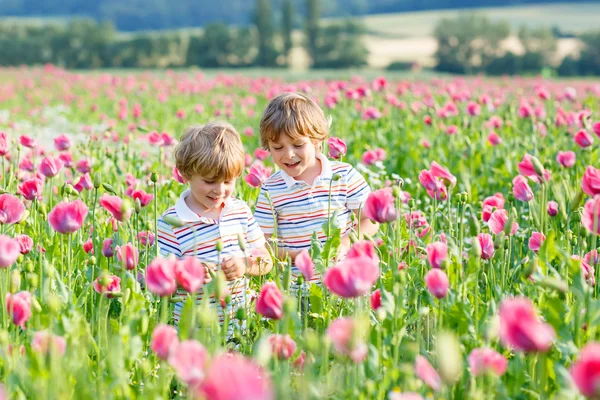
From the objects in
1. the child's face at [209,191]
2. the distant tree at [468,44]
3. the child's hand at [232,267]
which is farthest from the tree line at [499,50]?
the child's hand at [232,267]

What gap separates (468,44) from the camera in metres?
42.1

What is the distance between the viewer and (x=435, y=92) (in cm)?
1076

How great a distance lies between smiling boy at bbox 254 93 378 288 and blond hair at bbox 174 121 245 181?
1.17 ft

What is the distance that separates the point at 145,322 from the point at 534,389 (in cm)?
101

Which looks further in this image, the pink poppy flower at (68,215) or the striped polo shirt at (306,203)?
the striped polo shirt at (306,203)

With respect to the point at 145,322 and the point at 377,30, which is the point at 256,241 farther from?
the point at 377,30

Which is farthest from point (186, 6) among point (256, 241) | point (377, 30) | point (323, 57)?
point (256, 241)

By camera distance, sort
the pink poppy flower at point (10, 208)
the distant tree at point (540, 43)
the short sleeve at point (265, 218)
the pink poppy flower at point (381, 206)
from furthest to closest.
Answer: the distant tree at point (540, 43) < the short sleeve at point (265, 218) < the pink poppy flower at point (10, 208) < the pink poppy flower at point (381, 206)

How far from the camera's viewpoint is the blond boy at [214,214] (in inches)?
114

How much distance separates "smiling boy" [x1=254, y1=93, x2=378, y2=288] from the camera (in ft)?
10.9

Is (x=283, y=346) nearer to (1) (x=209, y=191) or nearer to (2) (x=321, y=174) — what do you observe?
(1) (x=209, y=191)

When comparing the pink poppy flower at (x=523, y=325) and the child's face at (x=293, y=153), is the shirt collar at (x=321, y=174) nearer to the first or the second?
the child's face at (x=293, y=153)

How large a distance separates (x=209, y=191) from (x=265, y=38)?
41.6m

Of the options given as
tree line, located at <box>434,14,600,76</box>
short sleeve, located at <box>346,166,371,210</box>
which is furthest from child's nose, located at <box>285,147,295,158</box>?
tree line, located at <box>434,14,600,76</box>
